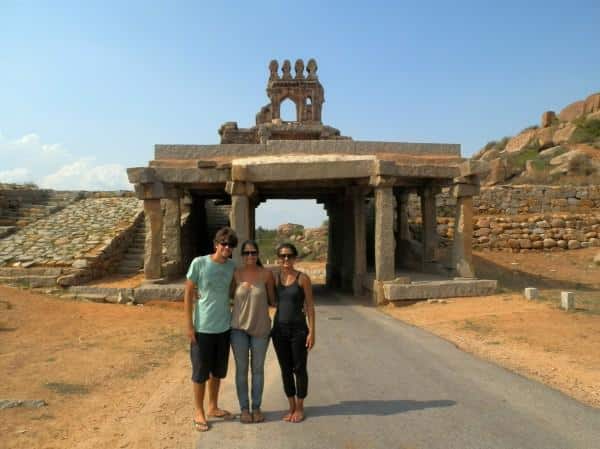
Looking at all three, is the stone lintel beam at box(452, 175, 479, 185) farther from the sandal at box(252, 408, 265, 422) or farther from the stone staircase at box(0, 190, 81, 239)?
the stone staircase at box(0, 190, 81, 239)

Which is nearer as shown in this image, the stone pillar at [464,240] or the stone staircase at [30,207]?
the stone pillar at [464,240]

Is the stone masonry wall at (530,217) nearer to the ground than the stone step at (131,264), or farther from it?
farther from it

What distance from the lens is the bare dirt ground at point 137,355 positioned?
13.7ft

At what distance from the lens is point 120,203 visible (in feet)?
62.8

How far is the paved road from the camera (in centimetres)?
365

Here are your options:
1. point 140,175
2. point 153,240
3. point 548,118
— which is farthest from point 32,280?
point 548,118

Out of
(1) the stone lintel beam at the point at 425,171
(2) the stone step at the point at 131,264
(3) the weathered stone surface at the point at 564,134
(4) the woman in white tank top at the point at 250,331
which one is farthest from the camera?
(3) the weathered stone surface at the point at 564,134

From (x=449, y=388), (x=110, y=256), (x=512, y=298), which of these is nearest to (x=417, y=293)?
(x=512, y=298)

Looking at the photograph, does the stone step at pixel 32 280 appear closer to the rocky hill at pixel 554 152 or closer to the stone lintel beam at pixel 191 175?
the stone lintel beam at pixel 191 175

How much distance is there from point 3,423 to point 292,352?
275 centimetres

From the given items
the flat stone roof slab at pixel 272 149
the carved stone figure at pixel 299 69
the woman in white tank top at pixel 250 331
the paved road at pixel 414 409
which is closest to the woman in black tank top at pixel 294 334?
the woman in white tank top at pixel 250 331

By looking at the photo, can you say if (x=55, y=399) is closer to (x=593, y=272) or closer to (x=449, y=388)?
(x=449, y=388)

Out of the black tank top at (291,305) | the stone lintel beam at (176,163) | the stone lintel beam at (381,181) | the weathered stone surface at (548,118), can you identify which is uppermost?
the weathered stone surface at (548,118)

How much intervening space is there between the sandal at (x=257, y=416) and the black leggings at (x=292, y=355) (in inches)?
12.1
